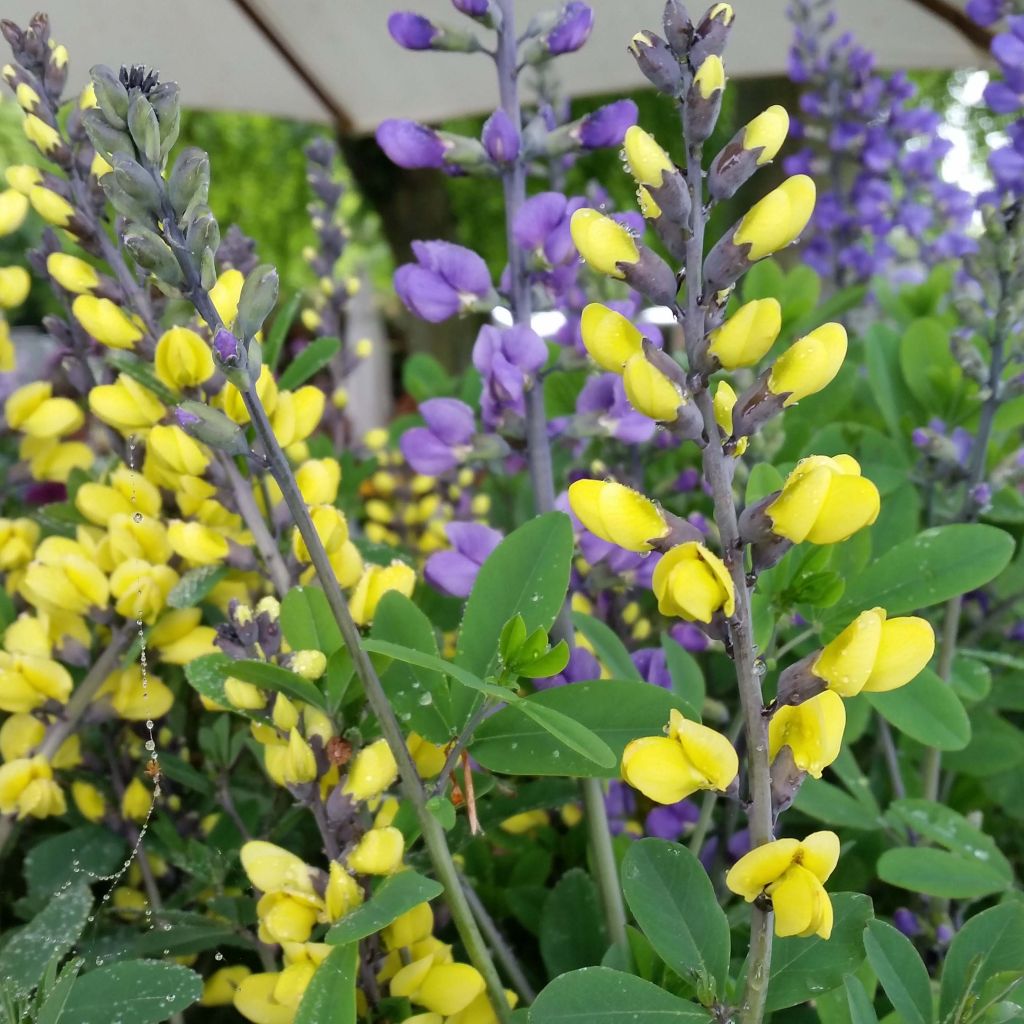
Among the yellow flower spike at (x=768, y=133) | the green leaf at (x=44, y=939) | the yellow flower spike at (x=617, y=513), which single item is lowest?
the green leaf at (x=44, y=939)

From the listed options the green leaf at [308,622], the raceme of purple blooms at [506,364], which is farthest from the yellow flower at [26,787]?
the raceme of purple blooms at [506,364]

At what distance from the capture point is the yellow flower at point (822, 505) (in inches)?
12.3

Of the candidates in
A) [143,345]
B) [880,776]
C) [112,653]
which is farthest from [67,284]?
[880,776]

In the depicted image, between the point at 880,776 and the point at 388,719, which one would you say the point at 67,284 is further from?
the point at 880,776

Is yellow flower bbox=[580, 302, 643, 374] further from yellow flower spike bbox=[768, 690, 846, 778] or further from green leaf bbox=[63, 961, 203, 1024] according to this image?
green leaf bbox=[63, 961, 203, 1024]

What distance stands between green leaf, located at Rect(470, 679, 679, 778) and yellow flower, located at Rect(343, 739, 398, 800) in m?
0.03

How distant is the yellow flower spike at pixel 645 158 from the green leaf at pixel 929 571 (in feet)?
0.76

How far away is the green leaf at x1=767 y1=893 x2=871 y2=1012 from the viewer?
1.18ft

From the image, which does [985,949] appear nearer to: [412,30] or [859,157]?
[412,30]

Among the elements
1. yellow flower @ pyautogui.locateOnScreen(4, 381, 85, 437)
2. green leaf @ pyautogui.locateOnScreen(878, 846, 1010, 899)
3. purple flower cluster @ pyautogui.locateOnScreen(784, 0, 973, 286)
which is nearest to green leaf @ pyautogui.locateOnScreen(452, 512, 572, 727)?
green leaf @ pyautogui.locateOnScreen(878, 846, 1010, 899)

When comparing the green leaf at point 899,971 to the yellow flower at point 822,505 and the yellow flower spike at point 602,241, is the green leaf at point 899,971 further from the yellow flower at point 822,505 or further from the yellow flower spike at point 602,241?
the yellow flower spike at point 602,241

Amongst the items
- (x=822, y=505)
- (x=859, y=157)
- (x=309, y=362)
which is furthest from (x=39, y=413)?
(x=859, y=157)

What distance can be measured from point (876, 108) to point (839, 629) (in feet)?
3.46

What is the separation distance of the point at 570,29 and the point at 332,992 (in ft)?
1.52
